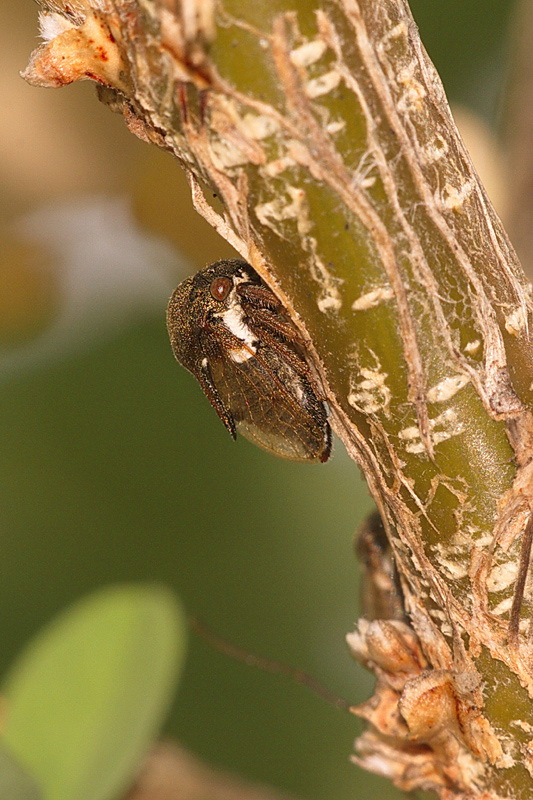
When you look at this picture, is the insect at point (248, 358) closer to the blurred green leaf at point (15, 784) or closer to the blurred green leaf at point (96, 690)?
the blurred green leaf at point (96, 690)

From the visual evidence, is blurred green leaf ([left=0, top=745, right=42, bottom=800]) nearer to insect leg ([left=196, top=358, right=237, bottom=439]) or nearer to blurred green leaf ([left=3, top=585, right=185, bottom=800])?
blurred green leaf ([left=3, top=585, right=185, bottom=800])

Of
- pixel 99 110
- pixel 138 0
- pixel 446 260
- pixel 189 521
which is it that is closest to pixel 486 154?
pixel 99 110

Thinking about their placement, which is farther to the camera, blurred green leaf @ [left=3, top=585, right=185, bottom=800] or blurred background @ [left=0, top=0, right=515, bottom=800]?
blurred background @ [left=0, top=0, right=515, bottom=800]

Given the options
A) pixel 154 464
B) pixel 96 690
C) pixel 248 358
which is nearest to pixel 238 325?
pixel 248 358

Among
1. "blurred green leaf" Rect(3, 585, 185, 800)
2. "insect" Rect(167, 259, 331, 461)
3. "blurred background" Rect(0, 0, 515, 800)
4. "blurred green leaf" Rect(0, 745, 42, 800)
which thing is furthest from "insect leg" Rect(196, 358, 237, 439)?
"blurred background" Rect(0, 0, 515, 800)

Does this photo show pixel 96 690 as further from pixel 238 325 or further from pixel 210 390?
pixel 238 325

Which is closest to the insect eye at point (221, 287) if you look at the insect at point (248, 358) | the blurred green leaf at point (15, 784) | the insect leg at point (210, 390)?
the insect at point (248, 358)
